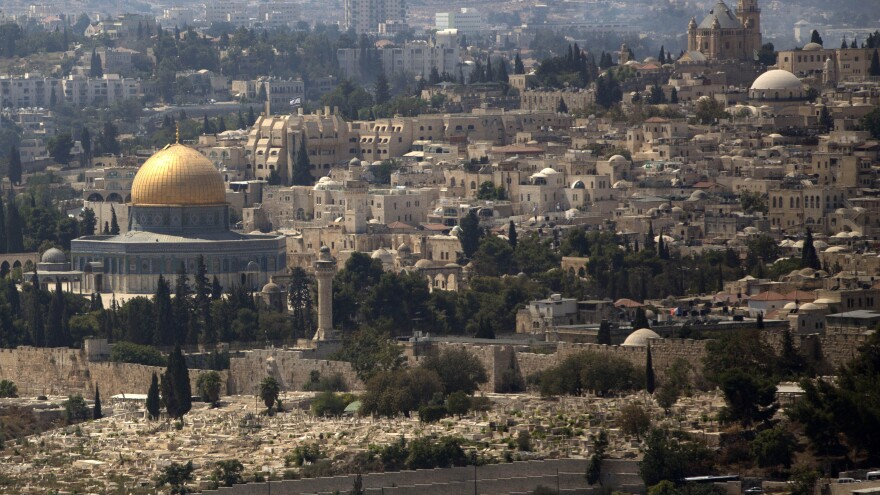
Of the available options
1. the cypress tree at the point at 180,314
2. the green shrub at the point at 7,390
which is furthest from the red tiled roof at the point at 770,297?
the green shrub at the point at 7,390

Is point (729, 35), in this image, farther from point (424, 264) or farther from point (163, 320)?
point (163, 320)

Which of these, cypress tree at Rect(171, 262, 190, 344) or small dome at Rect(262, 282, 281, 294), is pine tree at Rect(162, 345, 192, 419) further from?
small dome at Rect(262, 282, 281, 294)

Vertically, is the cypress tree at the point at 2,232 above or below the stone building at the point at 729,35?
below

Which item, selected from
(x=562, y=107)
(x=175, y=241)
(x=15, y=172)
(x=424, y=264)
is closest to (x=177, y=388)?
(x=424, y=264)

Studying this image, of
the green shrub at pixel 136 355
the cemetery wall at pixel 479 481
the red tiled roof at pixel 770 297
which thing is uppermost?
the red tiled roof at pixel 770 297

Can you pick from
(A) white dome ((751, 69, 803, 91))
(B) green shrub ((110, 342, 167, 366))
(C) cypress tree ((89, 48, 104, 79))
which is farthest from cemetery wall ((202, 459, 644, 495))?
(C) cypress tree ((89, 48, 104, 79))

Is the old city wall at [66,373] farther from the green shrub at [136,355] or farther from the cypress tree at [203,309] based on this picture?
the cypress tree at [203,309]
